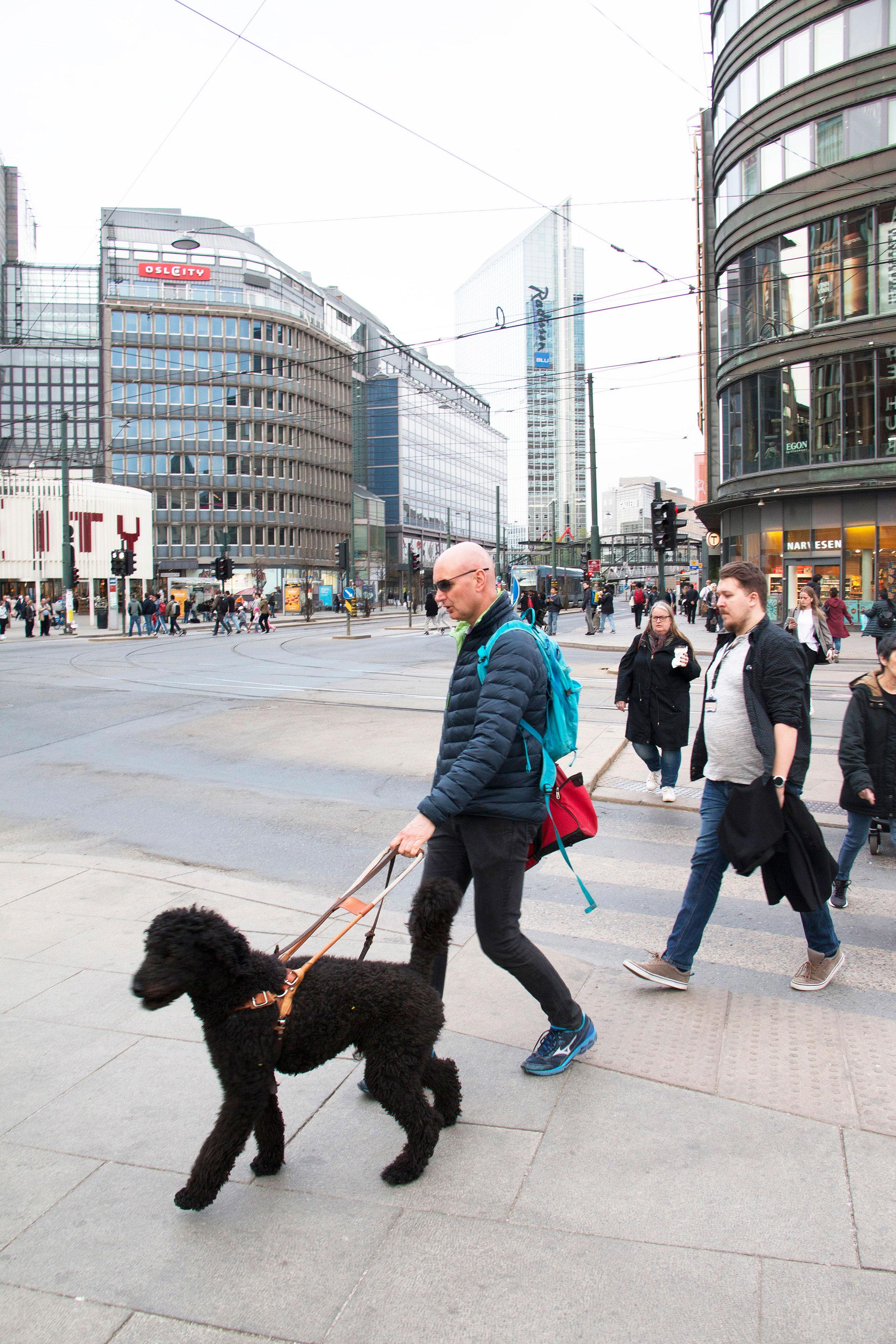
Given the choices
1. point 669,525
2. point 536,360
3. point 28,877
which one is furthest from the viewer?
point 536,360

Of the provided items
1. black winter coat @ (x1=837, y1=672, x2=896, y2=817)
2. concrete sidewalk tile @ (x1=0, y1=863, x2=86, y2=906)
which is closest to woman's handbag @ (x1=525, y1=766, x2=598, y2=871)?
black winter coat @ (x1=837, y1=672, x2=896, y2=817)

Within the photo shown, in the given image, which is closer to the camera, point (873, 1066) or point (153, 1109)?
point (153, 1109)

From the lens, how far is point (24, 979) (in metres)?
4.31

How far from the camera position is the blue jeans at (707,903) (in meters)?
4.13

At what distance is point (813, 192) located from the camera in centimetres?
2873

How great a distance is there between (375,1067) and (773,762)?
213cm

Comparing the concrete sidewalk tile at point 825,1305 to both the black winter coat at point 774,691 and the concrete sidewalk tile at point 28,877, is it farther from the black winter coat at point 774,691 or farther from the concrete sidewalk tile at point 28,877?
the concrete sidewalk tile at point 28,877

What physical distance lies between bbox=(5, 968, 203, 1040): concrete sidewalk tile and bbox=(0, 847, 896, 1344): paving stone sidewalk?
13 mm

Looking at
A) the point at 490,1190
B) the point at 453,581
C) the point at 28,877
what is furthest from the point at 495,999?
the point at 28,877

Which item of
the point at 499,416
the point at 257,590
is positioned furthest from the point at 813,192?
the point at 499,416

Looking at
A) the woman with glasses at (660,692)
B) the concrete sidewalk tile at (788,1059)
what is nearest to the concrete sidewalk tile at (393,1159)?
the concrete sidewalk tile at (788,1059)

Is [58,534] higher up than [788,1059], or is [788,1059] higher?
[58,534]

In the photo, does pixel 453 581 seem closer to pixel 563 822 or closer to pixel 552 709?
pixel 552 709

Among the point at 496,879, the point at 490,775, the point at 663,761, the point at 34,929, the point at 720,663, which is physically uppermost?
the point at 720,663
